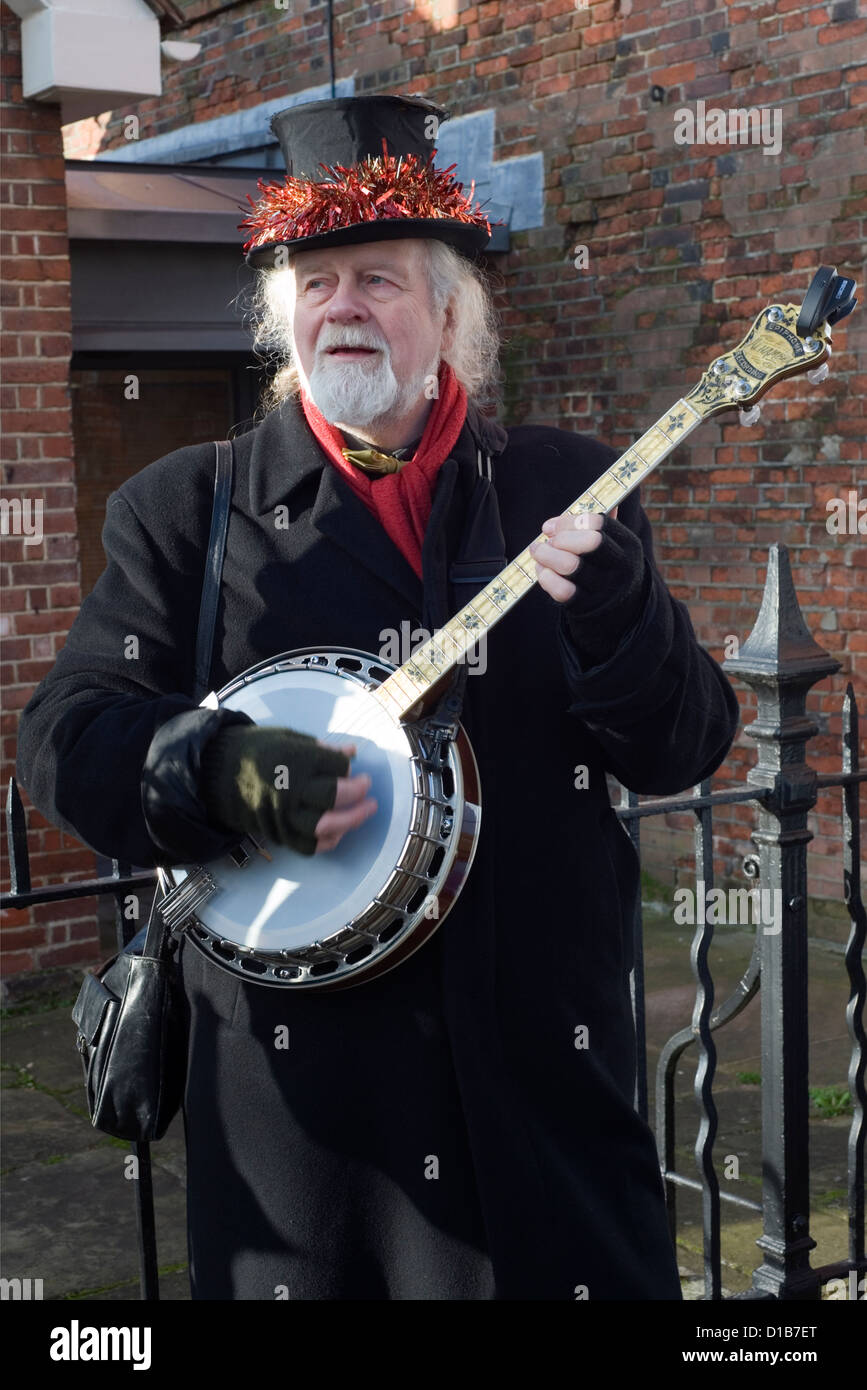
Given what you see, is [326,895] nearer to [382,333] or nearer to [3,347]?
[382,333]

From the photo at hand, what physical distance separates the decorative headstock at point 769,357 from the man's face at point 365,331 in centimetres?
39

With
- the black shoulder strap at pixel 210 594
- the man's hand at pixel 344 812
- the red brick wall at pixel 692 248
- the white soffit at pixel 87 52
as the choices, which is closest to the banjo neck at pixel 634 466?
the man's hand at pixel 344 812

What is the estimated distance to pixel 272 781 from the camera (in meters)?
1.66

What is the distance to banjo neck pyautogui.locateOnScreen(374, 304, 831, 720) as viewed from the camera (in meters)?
1.80

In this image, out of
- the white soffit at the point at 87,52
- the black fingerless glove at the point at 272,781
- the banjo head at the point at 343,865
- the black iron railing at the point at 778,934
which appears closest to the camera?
the black fingerless glove at the point at 272,781

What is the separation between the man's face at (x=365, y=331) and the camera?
1955mm

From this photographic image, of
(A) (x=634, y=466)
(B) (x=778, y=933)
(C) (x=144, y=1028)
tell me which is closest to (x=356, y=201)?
(A) (x=634, y=466)

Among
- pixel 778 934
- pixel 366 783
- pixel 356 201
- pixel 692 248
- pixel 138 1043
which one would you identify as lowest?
pixel 778 934

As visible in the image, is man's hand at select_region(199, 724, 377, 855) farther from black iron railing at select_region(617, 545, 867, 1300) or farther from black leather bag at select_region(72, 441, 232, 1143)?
black iron railing at select_region(617, 545, 867, 1300)

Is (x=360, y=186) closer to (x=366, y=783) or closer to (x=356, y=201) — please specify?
(x=356, y=201)

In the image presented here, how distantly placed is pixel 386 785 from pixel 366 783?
0.28 ft

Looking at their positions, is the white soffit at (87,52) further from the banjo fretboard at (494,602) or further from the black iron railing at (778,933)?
the banjo fretboard at (494,602)

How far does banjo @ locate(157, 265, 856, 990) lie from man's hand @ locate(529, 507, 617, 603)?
0.07 metres

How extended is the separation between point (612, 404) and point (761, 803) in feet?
14.2
